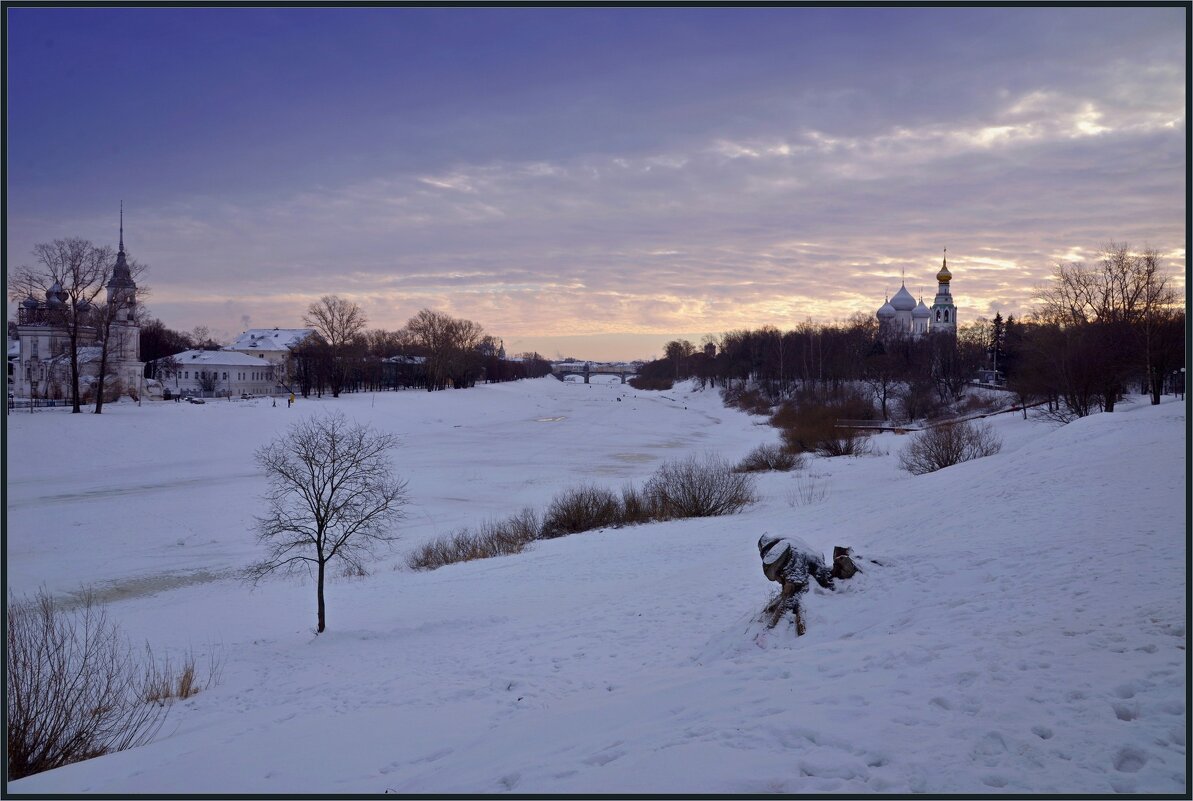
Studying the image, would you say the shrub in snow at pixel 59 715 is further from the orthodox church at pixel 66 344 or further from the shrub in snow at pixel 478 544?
the orthodox church at pixel 66 344

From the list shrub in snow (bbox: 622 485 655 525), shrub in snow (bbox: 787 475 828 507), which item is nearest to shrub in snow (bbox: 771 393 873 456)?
shrub in snow (bbox: 787 475 828 507)

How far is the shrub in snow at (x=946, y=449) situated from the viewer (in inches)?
1233

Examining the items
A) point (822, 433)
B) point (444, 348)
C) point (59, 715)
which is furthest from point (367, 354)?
point (59, 715)

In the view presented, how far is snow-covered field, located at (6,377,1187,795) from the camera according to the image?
6027 millimetres

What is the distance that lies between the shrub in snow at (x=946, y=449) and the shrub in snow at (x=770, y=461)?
581 cm

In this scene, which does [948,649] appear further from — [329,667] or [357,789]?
[329,667]

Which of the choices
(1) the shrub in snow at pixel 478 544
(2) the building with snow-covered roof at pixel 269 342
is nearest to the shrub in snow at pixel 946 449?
(1) the shrub in snow at pixel 478 544

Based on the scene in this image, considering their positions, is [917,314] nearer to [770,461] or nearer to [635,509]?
[770,461]

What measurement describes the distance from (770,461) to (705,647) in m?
28.6

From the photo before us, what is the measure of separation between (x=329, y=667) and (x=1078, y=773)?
37.8ft

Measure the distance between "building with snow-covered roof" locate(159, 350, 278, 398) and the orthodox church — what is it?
21.3m

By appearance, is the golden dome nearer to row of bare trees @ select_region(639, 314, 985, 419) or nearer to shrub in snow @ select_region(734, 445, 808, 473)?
row of bare trees @ select_region(639, 314, 985, 419)

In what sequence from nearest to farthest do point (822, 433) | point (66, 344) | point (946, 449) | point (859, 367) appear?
1. point (946, 449)
2. point (822, 433)
3. point (66, 344)
4. point (859, 367)

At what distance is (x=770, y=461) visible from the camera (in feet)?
127
